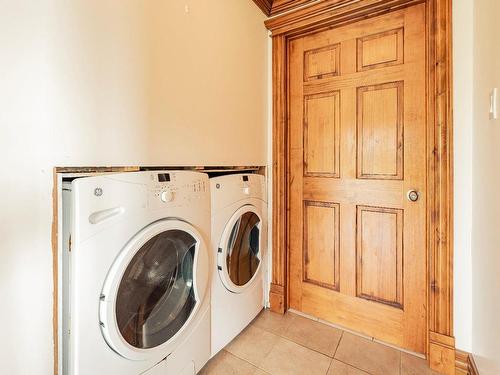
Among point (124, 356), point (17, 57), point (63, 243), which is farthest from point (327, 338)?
point (17, 57)

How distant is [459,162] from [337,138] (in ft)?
2.08

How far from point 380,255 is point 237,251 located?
2.85 ft

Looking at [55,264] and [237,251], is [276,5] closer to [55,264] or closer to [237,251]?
[237,251]

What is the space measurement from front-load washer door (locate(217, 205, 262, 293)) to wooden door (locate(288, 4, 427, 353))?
31 cm

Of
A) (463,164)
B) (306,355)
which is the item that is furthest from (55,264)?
(463,164)

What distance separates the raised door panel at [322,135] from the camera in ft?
5.24

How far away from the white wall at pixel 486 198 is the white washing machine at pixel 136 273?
1.16m

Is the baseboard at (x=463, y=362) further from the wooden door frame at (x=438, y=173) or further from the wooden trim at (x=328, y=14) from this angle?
the wooden trim at (x=328, y=14)

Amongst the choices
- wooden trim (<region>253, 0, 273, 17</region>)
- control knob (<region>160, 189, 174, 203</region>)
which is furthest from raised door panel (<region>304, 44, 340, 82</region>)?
control knob (<region>160, 189, 174, 203</region>)

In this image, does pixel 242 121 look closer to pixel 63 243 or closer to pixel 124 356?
pixel 63 243

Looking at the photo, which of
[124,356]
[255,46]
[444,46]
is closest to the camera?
[124,356]

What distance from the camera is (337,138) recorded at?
62.8 inches

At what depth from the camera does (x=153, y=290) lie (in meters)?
0.96

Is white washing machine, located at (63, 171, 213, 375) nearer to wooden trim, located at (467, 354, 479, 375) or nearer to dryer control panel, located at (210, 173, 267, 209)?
dryer control panel, located at (210, 173, 267, 209)
